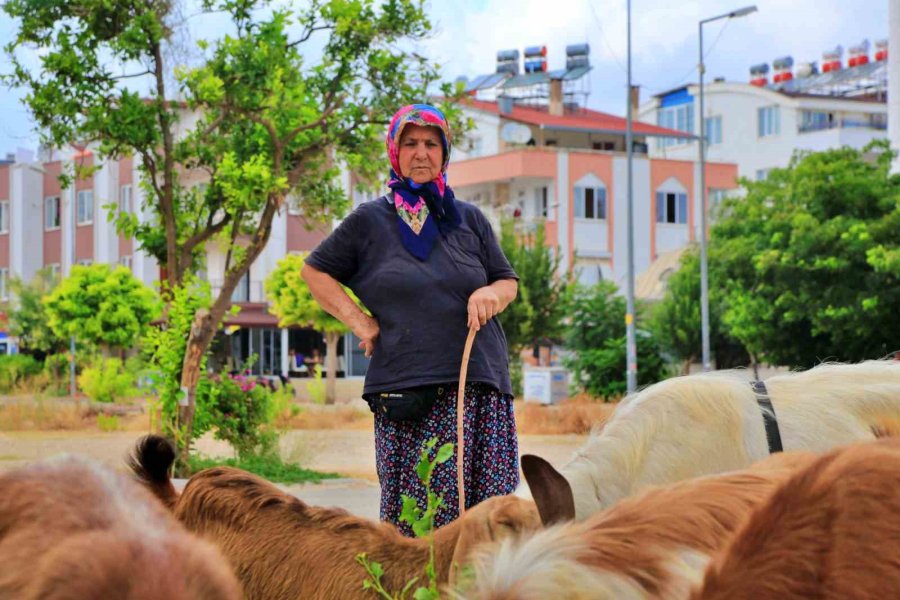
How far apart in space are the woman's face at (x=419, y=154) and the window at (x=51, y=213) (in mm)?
68563

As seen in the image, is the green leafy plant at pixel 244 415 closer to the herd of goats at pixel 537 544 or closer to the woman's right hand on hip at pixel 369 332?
the woman's right hand on hip at pixel 369 332

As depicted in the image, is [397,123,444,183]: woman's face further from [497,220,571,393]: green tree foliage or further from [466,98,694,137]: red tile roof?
[466,98,694,137]: red tile roof

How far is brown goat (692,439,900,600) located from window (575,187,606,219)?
60489 mm

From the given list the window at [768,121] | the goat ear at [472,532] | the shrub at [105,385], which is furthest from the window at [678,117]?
the goat ear at [472,532]

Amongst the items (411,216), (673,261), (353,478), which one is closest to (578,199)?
(673,261)

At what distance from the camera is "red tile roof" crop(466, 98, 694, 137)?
64.8 m

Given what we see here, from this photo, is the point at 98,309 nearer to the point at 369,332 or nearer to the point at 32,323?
the point at 32,323

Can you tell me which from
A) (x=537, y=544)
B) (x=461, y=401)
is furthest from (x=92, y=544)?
(x=461, y=401)

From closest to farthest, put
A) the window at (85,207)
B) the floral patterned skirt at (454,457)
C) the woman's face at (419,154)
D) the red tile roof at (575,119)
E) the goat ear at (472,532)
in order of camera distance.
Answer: the goat ear at (472,532), the floral patterned skirt at (454,457), the woman's face at (419,154), the red tile roof at (575,119), the window at (85,207)

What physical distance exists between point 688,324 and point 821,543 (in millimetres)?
40888

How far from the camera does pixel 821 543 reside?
59.3 inches

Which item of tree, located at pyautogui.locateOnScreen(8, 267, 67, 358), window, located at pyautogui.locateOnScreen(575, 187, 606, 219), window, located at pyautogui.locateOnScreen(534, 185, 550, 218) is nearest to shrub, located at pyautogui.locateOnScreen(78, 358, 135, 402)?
tree, located at pyautogui.locateOnScreen(8, 267, 67, 358)

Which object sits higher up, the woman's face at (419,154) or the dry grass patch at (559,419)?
the woman's face at (419,154)

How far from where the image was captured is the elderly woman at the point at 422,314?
4.23 meters
